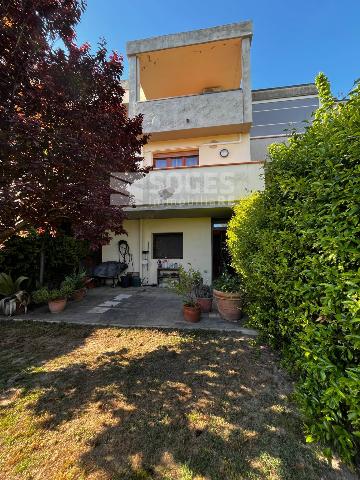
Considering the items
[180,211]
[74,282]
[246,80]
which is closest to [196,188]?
[180,211]

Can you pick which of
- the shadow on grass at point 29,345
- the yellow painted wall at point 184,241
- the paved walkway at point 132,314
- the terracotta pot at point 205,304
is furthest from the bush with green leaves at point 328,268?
the yellow painted wall at point 184,241

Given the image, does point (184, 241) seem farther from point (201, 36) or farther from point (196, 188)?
point (201, 36)

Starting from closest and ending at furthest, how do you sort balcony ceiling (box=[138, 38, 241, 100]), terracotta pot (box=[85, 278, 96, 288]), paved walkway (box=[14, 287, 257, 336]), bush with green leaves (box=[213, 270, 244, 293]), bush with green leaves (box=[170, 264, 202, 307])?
paved walkway (box=[14, 287, 257, 336]), bush with green leaves (box=[213, 270, 244, 293]), bush with green leaves (box=[170, 264, 202, 307]), terracotta pot (box=[85, 278, 96, 288]), balcony ceiling (box=[138, 38, 241, 100])

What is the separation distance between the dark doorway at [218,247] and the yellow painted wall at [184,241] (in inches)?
11.6

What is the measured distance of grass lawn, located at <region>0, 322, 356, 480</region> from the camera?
1954 mm

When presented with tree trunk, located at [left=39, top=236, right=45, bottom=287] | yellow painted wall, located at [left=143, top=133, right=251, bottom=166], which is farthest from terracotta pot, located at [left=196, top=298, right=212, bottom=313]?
yellow painted wall, located at [left=143, top=133, right=251, bottom=166]

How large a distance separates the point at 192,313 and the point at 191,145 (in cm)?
795

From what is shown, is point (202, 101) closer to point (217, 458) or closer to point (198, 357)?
point (198, 357)

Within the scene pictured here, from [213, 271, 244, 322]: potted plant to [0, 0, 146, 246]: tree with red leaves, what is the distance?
11.5 ft

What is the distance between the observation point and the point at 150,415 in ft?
8.36

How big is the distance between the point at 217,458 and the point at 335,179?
98.5 inches

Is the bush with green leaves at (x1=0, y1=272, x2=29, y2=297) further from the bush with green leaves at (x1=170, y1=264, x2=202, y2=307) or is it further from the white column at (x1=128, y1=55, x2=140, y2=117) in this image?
the white column at (x1=128, y1=55, x2=140, y2=117)

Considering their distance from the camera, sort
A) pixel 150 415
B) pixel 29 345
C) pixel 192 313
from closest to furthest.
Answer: pixel 150 415 → pixel 29 345 → pixel 192 313

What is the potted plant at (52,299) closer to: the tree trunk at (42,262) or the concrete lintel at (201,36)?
the tree trunk at (42,262)
